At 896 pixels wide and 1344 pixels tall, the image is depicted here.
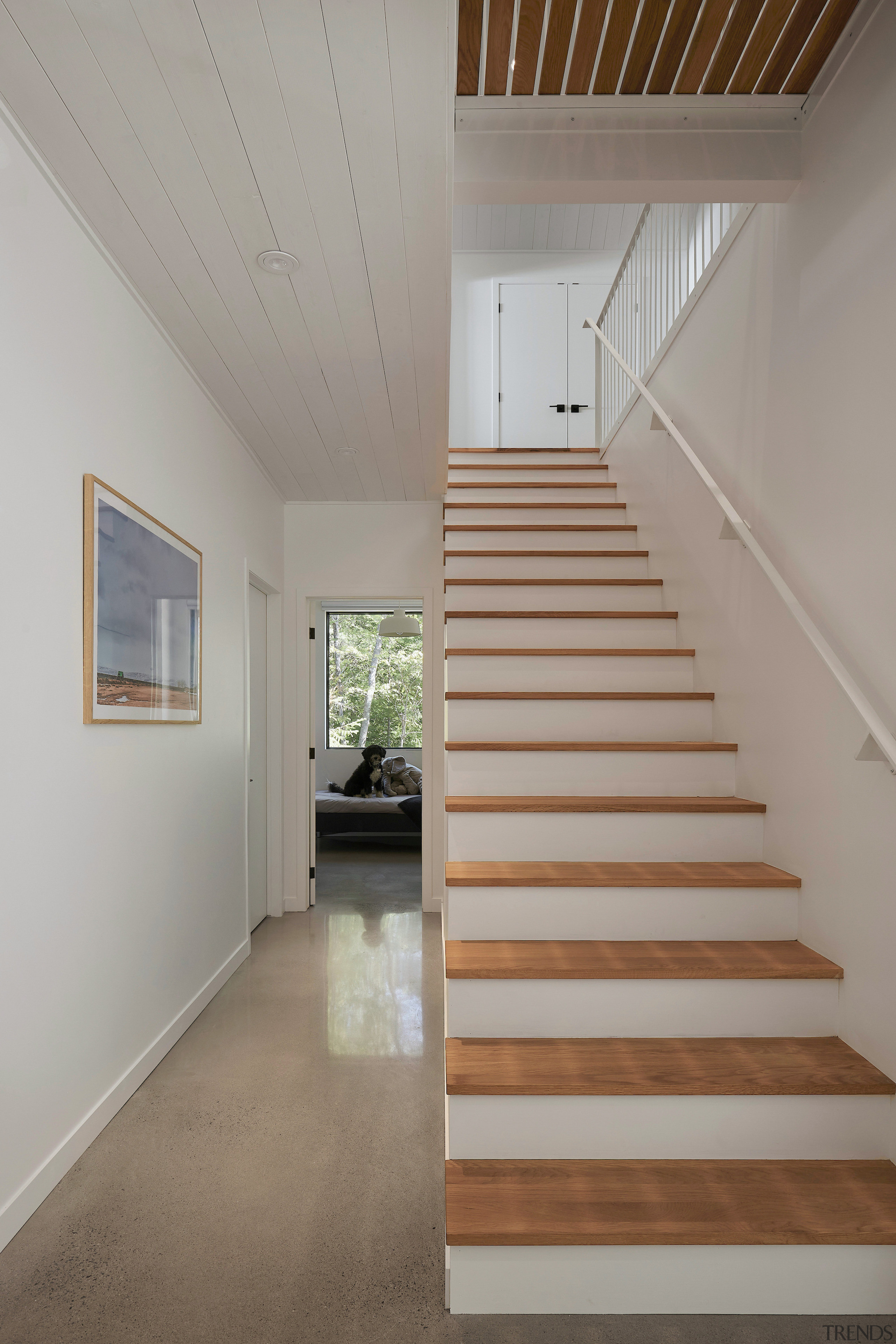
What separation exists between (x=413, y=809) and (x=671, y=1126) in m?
4.80

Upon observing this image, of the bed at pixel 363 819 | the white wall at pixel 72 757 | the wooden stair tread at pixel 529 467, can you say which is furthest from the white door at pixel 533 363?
the white wall at pixel 72 757

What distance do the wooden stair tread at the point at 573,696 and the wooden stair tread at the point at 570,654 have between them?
0.23 metres

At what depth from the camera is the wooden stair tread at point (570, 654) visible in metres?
3.04

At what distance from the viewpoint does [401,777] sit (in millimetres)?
7305

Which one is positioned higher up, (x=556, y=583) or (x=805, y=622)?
(x=556, y=583)

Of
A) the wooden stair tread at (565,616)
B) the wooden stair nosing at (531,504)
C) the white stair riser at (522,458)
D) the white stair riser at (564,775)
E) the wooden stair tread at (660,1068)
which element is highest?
the white stair riser at (522,458)

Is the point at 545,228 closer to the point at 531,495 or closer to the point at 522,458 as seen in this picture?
the point at 522,458

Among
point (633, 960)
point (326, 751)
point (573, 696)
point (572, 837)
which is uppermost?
point (573, 696)

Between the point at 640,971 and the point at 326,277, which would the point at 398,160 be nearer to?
the point at 326,277

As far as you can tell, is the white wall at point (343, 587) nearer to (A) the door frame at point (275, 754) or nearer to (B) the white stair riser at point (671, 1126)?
(A) the door frame at point (275, 754)

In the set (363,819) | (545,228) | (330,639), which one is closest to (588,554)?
(545,228)

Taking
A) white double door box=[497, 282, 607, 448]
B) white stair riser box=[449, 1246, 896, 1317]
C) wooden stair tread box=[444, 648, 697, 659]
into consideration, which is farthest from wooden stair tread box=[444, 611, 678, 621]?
white double door box=[497, 282, 607, 448]

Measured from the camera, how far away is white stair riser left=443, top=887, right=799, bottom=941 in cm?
213

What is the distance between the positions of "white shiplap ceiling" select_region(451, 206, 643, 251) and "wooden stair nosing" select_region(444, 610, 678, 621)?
370 centimetres
